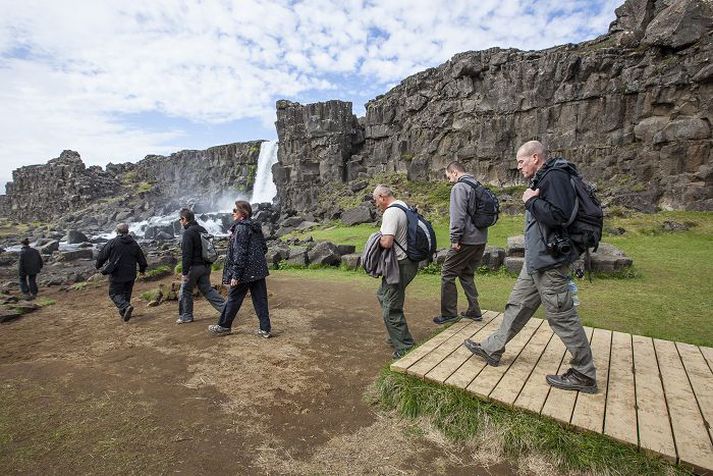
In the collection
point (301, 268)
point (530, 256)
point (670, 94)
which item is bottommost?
point (301, 268)

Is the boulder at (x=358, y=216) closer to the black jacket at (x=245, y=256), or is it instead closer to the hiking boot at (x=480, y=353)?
the black jacket at (x=245, y=256)

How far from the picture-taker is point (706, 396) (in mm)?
3787

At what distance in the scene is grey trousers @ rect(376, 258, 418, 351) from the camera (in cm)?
524

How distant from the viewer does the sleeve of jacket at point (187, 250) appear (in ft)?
25.2

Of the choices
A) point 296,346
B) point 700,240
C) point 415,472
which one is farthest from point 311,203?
point 415,472

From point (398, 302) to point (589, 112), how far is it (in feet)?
96.8

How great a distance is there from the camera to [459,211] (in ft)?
19.7

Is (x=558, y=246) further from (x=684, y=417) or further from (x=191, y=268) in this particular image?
(x=191, y=268)

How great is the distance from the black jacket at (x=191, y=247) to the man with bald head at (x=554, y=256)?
247 inches

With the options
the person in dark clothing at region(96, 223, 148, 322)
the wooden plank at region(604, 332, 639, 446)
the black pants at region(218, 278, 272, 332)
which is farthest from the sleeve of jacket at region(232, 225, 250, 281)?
the wooden plank at region(604, 332, 639, 446)

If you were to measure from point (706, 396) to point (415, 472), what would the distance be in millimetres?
3017

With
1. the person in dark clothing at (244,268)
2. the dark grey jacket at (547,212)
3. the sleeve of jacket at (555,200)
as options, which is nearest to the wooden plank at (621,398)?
the dark grey jacket at (547,212)

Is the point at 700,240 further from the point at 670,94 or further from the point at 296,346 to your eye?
the point at 296,346

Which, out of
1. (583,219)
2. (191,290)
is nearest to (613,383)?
(583,219)
